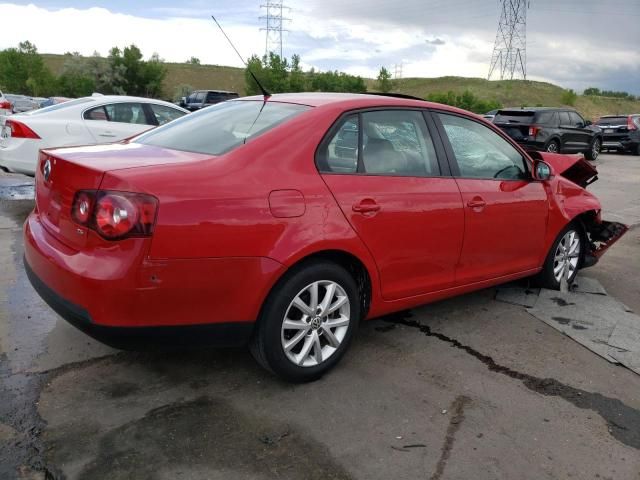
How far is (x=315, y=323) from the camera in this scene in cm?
321

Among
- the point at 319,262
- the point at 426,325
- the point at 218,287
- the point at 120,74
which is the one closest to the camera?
the point at 218,287

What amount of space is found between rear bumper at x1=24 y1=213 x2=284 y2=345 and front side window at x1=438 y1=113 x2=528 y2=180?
5.78 feet

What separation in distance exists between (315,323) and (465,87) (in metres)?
90.5

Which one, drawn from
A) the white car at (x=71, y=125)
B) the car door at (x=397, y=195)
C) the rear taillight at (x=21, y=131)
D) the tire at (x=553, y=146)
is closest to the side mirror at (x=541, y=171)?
the car door at (x=397, y=195)

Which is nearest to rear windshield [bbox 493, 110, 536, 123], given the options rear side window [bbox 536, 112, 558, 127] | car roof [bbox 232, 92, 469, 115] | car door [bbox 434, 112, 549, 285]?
rear side window [bbox 536, 112, 558, 127]

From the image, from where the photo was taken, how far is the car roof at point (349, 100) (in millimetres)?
3514

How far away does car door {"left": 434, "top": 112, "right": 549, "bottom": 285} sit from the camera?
13.0 ft

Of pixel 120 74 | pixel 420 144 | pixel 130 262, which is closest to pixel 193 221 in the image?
pixel 130 262

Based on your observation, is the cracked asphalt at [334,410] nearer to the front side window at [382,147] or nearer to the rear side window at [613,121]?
the front side window at [382,147]

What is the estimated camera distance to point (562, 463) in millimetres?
2678

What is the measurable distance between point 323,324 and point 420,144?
1387 mm

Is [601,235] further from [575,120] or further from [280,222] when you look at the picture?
[575,120]

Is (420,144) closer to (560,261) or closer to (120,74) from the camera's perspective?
(560,261)

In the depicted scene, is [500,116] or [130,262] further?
[500,116]
